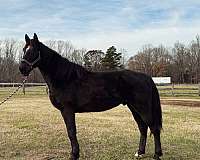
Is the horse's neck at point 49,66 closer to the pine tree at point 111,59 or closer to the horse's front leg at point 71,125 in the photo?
the horse's front leg at point 71,125

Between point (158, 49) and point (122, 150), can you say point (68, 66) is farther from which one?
point (158, 49)

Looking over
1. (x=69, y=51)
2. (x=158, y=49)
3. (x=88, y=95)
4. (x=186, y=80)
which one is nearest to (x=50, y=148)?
(x=88, y=95)

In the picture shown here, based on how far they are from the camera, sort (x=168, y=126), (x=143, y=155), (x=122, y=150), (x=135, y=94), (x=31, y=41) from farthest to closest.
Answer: (x=168, y=126) → (x=122, y=150) → (x=143, y=155) → (x=135, y=94) → (x=31, y=41)

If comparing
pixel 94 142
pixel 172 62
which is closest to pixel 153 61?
pixel 172 62

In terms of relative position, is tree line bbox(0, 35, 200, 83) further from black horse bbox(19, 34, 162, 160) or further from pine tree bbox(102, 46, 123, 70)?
black horse bbox(19, 34, 162, 160)

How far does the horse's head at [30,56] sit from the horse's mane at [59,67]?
0.15m

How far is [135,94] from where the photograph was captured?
5621 mm

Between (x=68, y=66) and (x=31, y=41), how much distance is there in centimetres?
77

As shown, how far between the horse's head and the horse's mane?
147mm

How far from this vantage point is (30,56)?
5230 mm

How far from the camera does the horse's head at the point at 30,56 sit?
5.21 metres

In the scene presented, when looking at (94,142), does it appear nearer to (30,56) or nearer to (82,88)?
(82,88)

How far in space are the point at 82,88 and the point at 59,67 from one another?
54 centimetres

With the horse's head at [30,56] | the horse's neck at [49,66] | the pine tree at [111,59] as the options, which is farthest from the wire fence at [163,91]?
the horse's head at [30,56]
